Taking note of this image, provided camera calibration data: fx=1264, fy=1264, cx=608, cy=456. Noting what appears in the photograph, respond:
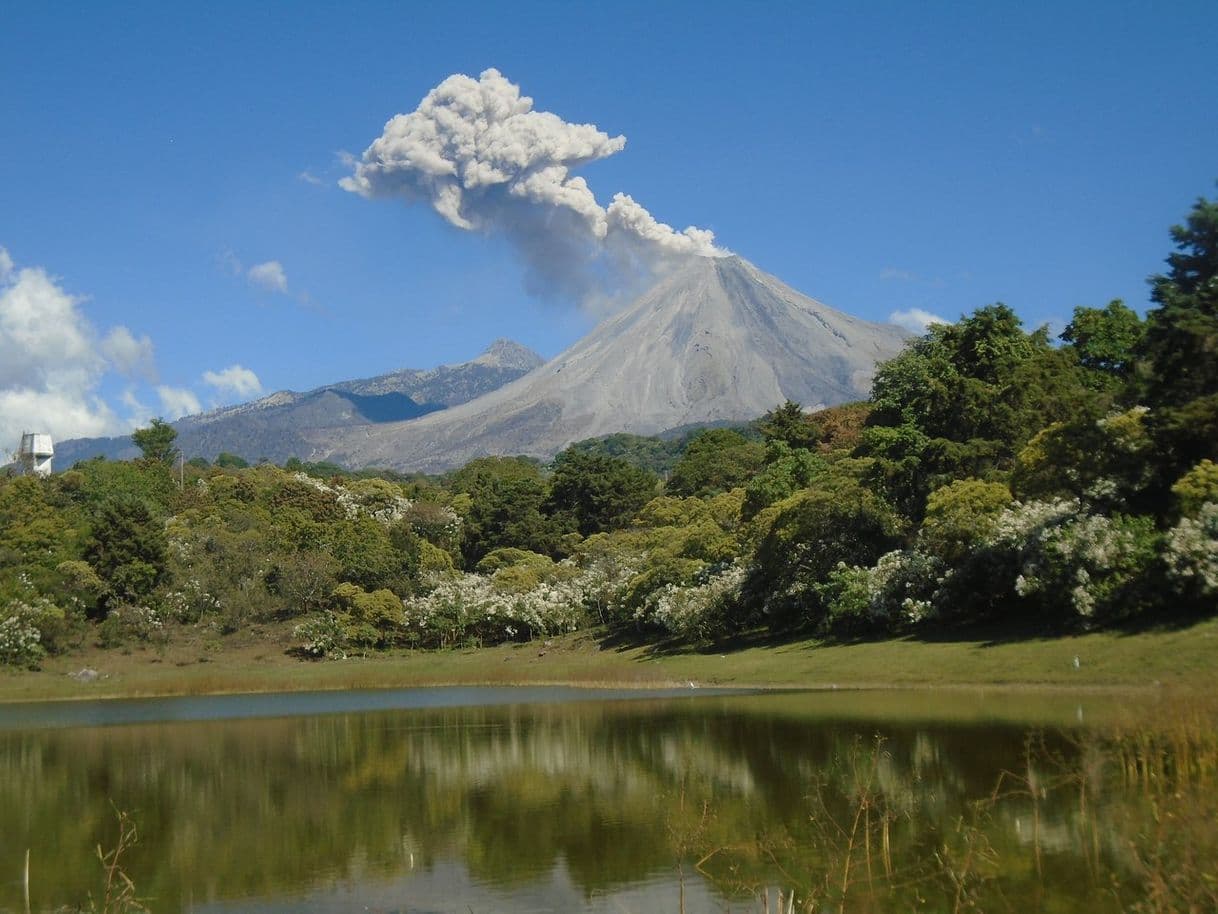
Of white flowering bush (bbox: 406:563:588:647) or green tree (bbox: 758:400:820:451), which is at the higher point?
green tree (bbox: 758:400:820:451)

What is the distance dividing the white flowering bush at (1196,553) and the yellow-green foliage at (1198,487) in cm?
41

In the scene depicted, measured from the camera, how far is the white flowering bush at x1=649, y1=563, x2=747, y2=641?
4628 centimetres

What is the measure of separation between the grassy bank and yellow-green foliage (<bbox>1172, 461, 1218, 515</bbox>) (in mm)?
3014

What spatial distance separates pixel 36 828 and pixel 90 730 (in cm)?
1623

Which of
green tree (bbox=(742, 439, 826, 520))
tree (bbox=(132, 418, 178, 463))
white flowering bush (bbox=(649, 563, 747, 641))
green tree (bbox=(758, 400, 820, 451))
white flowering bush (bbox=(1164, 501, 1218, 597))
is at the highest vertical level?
tree (bbox=(132, 418, 178, 463))

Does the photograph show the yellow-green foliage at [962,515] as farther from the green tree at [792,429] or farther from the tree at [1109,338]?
the green tree at [792,429]

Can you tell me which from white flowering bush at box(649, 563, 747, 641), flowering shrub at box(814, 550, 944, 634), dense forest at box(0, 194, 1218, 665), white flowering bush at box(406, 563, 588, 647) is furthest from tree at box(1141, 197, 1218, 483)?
white flowering bush at box(406, 563, 588, 647)

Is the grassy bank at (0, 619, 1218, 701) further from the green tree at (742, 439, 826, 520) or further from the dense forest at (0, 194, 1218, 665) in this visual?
the green tree at (742, 439, 826, 520)

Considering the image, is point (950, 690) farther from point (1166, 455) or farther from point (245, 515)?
point (245, 515)

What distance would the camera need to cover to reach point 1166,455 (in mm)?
32312

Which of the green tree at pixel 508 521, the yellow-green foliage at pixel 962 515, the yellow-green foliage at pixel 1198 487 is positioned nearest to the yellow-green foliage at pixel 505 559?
the green tree at pixel 508 521

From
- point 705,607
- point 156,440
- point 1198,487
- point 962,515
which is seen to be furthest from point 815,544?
point 156,440

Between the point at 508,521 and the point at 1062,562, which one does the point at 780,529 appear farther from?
the point at 508,521

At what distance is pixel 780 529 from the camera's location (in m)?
44.6
